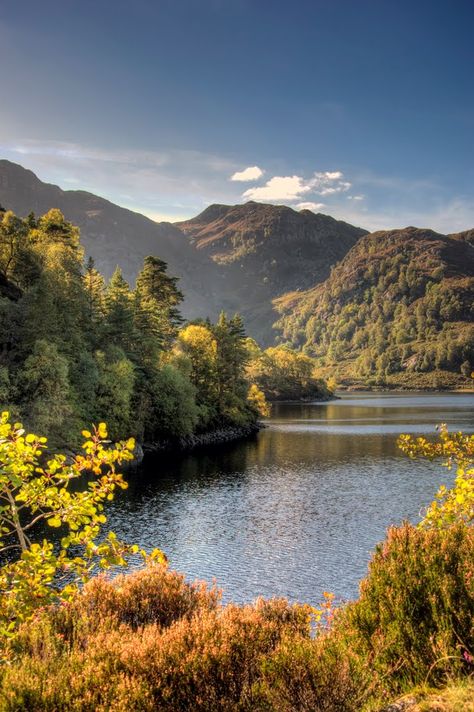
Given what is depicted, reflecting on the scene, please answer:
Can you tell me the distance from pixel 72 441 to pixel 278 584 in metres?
33.3

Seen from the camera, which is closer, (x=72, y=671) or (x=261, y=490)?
(x=72, y=671)

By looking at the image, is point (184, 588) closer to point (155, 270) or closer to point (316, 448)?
point (316, 448)

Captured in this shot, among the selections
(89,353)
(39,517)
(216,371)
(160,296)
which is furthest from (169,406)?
(39,517)

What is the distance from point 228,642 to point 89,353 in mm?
60918

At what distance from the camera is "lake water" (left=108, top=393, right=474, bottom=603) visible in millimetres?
31750

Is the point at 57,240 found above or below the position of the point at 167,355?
above

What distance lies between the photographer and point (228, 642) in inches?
332

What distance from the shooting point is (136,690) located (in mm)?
6742

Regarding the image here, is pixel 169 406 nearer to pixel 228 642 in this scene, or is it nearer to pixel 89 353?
pixel 89 353

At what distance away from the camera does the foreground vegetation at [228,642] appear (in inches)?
283

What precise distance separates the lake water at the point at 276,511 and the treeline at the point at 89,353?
28.9 ft

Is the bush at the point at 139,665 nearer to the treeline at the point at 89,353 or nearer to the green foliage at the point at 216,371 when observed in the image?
the treeline at the point at 89,353

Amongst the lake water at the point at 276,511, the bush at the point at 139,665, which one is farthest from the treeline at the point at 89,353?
the bush at the point at 139,665

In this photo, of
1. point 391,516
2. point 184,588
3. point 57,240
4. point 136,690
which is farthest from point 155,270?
point 136,690
